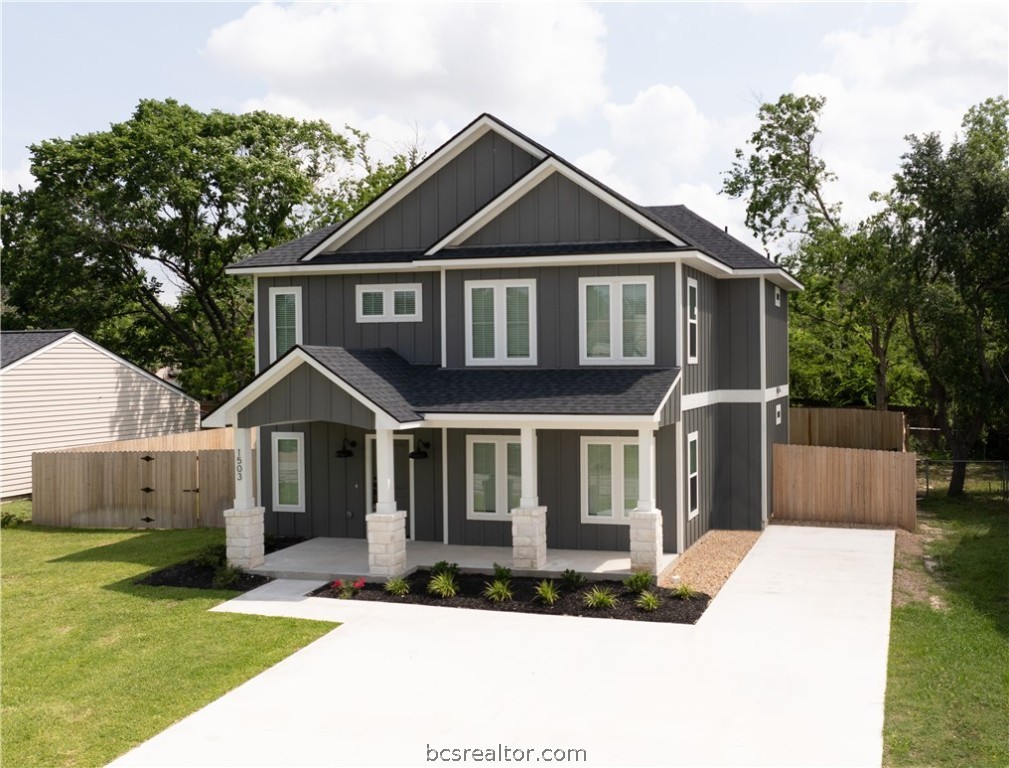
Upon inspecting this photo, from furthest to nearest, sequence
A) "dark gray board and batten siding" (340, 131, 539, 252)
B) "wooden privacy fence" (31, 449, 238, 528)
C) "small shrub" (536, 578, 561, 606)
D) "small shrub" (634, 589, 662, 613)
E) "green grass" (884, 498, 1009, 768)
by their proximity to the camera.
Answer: "wooden privacy fence" (31, 449, 238, 528)
"dark gray board and batten siding" (340, 131, 539, 252)
"small shrub" (536, 578, 561, 606)
"small shrub" (634, 589, 662, 613)
"green grass" (884, 498, 1009, 768)

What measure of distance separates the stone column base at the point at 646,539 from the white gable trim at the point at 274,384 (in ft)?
13.1

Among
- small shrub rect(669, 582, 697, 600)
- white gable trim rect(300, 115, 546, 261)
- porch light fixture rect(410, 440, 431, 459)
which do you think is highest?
white gable trim rect(300, 115, 546, 261)

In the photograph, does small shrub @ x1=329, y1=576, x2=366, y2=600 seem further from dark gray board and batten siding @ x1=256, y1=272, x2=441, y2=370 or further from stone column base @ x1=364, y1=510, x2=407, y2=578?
dark gray board and batten siding @ x1=256, y1=272, x2=441, y2=370

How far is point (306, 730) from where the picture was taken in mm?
9117

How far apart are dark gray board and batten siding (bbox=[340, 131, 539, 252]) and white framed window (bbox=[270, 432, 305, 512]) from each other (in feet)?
13.2

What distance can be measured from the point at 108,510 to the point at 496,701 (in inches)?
569

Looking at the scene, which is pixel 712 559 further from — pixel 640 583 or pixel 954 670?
pixel 954 670

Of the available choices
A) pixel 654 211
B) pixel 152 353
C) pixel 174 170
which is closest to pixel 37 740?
pixel 654 211

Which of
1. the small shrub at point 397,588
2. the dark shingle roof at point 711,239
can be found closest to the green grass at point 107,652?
the small shrub at point 397,588

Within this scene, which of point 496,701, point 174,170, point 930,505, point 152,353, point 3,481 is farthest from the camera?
point 152,353

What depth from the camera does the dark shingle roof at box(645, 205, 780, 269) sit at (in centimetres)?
1894

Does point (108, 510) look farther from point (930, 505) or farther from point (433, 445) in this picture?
point (930, 505)

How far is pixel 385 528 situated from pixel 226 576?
268cm

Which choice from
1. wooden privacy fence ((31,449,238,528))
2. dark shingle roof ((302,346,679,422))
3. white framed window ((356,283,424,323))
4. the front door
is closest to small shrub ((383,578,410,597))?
dark shingle roof ((302,346,679,422))
